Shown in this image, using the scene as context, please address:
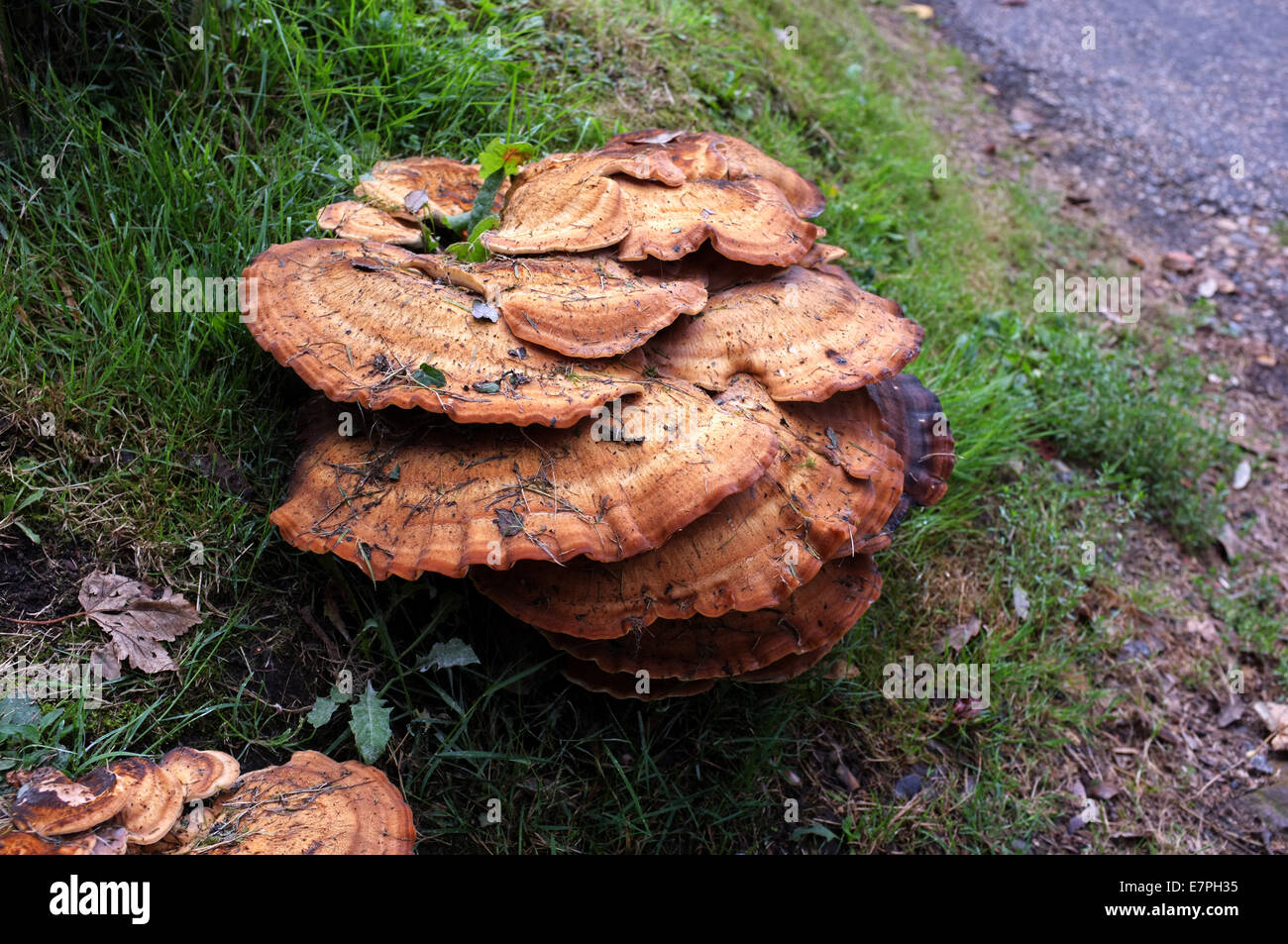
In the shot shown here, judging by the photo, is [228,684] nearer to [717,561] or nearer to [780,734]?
[717,561]

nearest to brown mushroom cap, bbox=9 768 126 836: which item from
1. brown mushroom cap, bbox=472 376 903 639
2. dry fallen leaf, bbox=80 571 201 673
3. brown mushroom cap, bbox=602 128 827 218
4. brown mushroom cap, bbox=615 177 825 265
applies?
dry fallen leaf, bbox=80 571 201 673

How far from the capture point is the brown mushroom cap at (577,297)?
275 cm

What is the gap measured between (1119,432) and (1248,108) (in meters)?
7.58

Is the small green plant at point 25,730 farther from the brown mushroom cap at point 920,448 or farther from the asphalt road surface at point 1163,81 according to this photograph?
the asphalt road surface at point 1163,81

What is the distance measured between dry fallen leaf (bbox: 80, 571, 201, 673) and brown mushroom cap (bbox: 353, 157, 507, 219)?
163 centimetres

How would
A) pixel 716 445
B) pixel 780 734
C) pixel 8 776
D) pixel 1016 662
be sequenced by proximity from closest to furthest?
pixel 8 776 < pixel 716 445 < pixel 780 734 < pixel 1016 662

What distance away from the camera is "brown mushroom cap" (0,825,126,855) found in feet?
6.23

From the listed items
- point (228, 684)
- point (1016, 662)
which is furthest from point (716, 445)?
point (1016, 662)

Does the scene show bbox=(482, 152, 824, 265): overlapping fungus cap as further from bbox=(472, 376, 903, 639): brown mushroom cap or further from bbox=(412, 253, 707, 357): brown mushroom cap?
Result: bbox=(472, 376, 903, 639): brown mushroom cap

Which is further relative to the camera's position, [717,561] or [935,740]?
[935,740]

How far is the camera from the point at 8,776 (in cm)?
226

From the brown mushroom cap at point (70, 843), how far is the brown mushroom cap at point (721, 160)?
8.88 ft

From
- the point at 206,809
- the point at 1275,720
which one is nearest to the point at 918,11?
the point at 1275,720

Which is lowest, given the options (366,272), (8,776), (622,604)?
(8,776)
